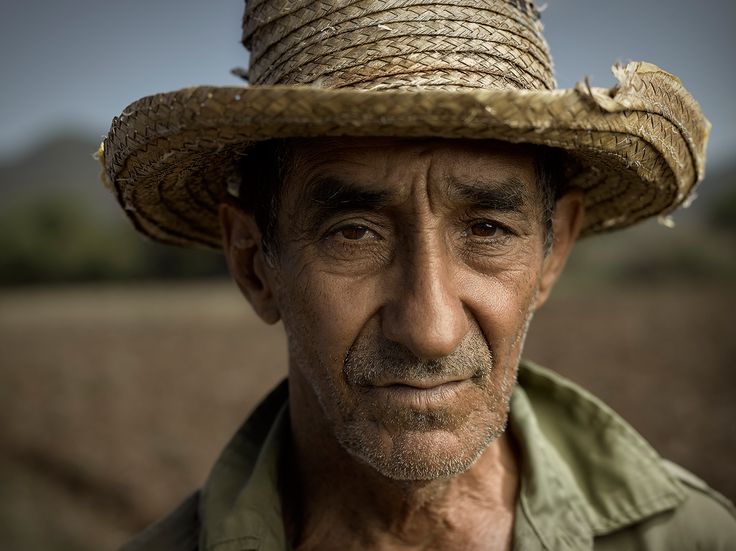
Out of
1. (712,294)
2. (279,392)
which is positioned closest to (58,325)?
(712,294)

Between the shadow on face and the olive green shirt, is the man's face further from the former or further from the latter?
the olive green shirt

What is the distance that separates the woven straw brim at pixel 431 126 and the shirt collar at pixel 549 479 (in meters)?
0.76

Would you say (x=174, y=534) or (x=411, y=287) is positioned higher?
(x=411, y=287)

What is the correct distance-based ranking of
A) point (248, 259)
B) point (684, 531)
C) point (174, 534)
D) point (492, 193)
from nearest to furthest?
point (492, 193) → point (684, 531) → point (248, 259) → point (174, 534)

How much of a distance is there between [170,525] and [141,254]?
40322mm

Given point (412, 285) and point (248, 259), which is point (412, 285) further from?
point (248, 259)

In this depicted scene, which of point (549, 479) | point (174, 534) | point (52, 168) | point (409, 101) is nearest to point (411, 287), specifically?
point (409, 101)

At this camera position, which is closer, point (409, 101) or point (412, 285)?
point (409, 101)

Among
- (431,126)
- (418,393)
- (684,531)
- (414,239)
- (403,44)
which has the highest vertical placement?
(403,44)

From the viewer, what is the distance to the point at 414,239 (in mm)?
1799

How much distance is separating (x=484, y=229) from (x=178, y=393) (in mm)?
10935

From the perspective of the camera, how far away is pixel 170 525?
245 cm

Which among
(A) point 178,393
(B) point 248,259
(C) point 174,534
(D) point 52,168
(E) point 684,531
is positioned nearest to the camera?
(E) point 684,531

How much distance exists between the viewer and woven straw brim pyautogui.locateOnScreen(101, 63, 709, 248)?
156 cm
